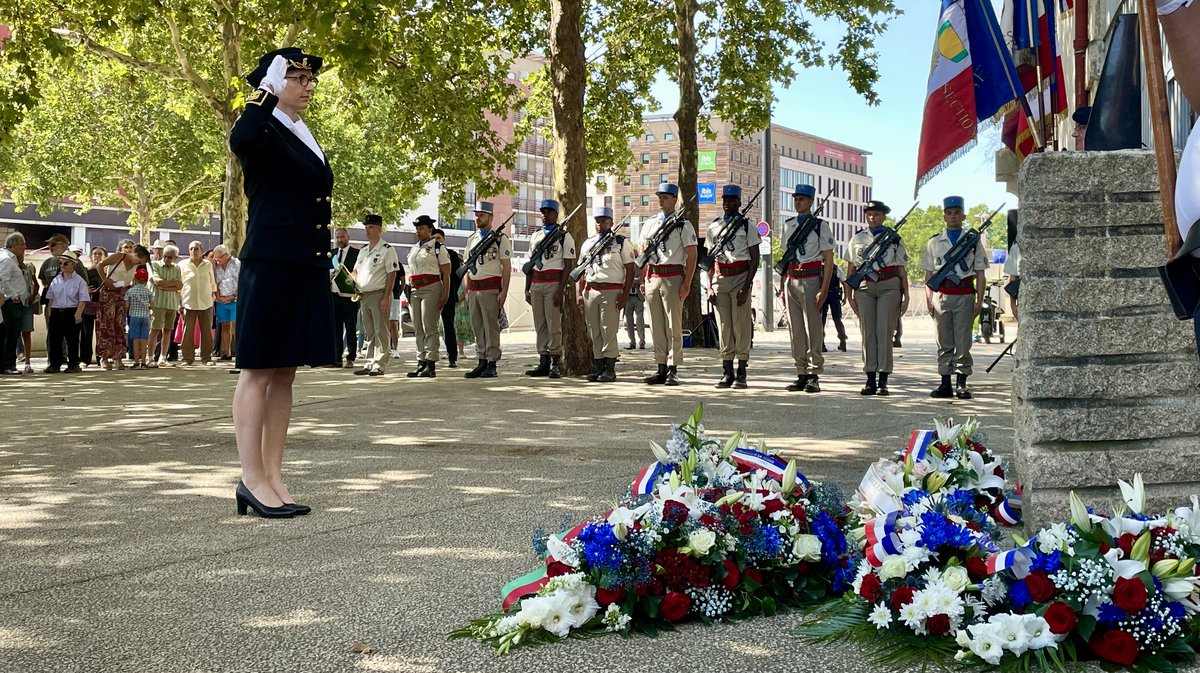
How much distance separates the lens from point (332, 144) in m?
49.8

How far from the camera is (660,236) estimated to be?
539 inches

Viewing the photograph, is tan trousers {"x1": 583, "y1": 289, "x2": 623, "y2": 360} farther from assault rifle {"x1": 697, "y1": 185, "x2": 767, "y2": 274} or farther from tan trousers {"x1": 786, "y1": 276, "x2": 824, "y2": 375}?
tan trousers {"x1": 786, "y1": 276, "x2": 824, "y2": 375}

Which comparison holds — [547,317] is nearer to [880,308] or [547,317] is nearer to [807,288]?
[807,288]

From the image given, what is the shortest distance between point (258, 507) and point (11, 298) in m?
12.5

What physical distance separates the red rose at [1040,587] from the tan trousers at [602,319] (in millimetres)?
Answer: 11117

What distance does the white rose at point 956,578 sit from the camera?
3.44 metres

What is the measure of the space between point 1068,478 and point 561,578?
204 cm

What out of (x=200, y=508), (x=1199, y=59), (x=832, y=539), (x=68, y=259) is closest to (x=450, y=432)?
(x=200, y=508)

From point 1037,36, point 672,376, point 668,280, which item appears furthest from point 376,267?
point 1037,36

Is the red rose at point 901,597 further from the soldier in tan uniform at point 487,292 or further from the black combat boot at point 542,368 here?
the black combat boot at point 542,368

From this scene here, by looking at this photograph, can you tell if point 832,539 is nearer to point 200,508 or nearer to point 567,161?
point 200,508

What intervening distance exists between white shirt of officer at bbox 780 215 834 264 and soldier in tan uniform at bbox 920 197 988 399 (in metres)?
→ 1.05

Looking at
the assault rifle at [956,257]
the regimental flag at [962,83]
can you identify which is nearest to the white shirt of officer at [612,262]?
the assault rifle at [956,257]

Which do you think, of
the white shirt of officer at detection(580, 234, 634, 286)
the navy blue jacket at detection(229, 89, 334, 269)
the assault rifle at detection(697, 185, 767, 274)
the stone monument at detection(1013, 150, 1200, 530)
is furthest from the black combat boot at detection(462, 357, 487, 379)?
the stone monument at detection(1013, 150, 1200, 530)
